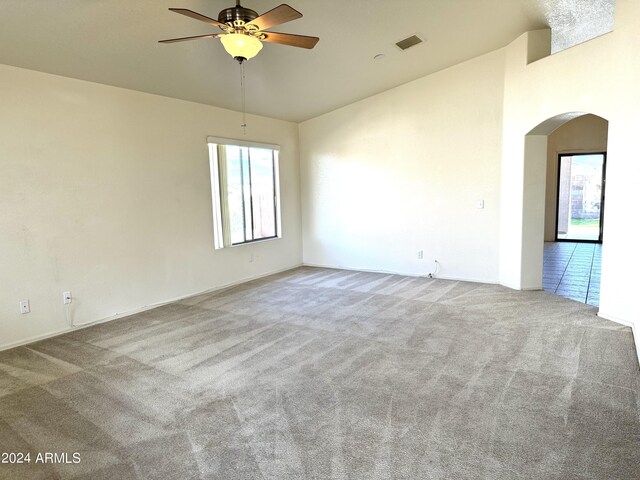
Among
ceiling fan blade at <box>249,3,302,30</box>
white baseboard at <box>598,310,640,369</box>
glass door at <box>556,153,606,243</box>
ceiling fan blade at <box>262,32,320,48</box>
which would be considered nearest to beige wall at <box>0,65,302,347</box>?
ceiling fan blade at <box>262,32,320,48</box>

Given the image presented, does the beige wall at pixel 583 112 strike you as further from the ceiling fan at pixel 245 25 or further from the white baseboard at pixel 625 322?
the ceiling fan at pixel 245 25

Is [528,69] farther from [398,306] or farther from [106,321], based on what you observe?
[106,321]

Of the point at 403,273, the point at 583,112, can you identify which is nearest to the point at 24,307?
the point at 403,273

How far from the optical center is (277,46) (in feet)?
13.3

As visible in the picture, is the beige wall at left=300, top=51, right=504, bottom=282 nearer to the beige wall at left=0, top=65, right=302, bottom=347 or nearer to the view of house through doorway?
the beige wall at left=0, top=65, right=302, bottom=347

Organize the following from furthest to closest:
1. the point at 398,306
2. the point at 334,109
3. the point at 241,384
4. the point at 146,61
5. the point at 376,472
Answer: the point at 334,109
the point at 398,306
the point at 146,61
the point at 241,384
the point at 376,472

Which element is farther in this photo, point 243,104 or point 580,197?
point 580,197

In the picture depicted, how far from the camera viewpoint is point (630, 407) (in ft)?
7.92

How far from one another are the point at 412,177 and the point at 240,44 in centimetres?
399

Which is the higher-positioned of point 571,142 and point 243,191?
point 571,142

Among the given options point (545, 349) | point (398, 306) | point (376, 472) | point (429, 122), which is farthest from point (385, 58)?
point (376, 472)

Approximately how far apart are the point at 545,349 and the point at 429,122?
3744 mm

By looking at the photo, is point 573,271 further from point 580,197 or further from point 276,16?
point 276,16

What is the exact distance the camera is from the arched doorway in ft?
16.2
